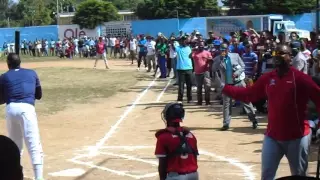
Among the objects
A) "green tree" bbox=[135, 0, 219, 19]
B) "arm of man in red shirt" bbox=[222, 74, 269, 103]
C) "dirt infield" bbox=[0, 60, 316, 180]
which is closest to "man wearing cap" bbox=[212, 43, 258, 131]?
"dirt infield" bbox=[0, 60, 316, 180]

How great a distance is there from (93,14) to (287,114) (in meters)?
59.9

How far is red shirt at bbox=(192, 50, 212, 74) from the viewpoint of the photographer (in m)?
16.0

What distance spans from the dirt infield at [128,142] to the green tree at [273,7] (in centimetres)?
4403

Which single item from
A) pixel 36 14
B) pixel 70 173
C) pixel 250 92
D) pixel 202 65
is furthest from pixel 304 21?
pixel 36 14

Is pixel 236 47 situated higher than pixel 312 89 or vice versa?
pixel 312 89

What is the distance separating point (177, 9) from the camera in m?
68.4

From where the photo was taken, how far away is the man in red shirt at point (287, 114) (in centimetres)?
594

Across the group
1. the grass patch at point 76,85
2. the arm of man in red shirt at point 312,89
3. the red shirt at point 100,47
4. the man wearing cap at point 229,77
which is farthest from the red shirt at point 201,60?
the red shirt at point 100,47

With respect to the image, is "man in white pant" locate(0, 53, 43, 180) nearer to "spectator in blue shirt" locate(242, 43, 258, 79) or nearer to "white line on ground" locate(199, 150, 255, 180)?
"white line on ground" locate(199, 150, 255, 180)

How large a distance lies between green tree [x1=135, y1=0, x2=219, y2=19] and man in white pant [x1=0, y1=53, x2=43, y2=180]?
59758 mm

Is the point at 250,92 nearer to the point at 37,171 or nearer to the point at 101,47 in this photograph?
the point at 37,171

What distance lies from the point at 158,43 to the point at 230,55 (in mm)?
12965

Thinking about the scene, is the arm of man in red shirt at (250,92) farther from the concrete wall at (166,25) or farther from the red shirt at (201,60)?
the concrete wall at (166,25)

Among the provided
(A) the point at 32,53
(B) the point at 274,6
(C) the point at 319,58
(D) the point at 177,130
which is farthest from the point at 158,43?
(B) the point at 274,6
